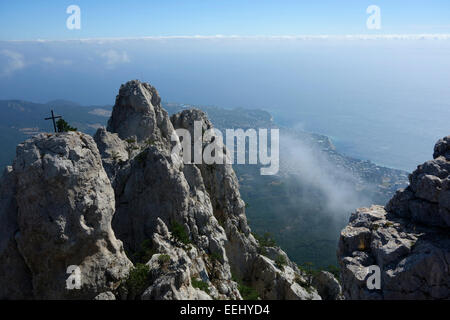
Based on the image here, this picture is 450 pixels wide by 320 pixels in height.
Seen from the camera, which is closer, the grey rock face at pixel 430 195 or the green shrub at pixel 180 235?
the grey rock face at pixel 430 195

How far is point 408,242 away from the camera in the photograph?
91.6ft

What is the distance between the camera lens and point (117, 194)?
39.2 metres

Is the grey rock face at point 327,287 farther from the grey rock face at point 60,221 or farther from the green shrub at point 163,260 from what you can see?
the grey rock face at point 60,221

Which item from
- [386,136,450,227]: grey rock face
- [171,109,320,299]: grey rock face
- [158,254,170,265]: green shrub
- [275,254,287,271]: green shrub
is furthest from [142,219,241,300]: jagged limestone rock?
[386,136,450,227]: grey rock face

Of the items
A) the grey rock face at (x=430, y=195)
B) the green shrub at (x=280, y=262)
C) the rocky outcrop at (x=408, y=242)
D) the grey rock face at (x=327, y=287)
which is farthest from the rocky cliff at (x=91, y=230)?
the grey rock face at (x=327, y=287)

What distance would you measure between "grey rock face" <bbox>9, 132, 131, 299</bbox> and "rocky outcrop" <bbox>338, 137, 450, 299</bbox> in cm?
2182

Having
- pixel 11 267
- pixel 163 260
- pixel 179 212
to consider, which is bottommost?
pixel 179 212

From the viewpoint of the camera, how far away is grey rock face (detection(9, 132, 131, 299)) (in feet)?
76.5

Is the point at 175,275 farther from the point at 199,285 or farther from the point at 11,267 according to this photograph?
the point at 11,267

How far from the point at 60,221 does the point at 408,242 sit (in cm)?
3018

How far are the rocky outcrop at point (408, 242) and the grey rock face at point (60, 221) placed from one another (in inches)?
859

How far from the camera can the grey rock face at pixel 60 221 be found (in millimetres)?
23312

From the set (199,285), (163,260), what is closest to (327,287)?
(199,285)
